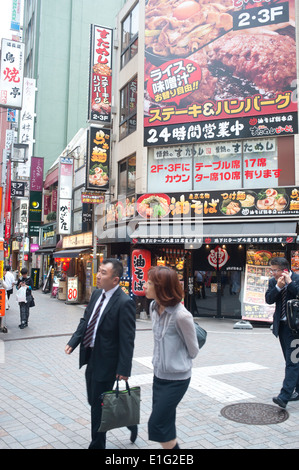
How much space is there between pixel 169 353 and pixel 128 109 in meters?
15.7

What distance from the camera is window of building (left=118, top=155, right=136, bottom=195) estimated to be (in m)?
16.9

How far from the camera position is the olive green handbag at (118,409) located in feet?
11.7

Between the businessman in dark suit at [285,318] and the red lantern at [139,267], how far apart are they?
9.81 meters

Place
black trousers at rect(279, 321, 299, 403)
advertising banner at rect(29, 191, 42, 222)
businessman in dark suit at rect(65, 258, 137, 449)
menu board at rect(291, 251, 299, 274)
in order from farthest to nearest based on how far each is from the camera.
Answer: advertising banner at rect(29, 191, 42, 222) → menu board at rect(291, 251, 299, 274) → black trousers at rect(279, 321, 299, 403) → businessman in dark suit at rect(65, 258, 137, 449)

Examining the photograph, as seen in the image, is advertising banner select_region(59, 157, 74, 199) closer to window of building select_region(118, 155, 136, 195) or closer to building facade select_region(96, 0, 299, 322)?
window of building select_region(118, 155, 136, 195)

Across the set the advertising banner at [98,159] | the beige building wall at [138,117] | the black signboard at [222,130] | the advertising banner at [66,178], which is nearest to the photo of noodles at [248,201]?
the black signboard at [222,130]

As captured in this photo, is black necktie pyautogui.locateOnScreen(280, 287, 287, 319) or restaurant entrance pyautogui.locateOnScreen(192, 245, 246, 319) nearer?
black necktie pyautogui.locateOnScreen(280, 287, 287, 319)

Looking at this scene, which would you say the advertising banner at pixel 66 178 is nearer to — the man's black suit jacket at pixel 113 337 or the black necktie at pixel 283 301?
the black necktie at pixel 283 301

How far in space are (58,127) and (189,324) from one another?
1584 inches

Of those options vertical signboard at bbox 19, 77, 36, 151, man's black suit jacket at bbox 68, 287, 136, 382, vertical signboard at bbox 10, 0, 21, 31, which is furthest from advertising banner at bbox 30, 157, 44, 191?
man's black suit jacket at bbox 68, 287, 136, 382

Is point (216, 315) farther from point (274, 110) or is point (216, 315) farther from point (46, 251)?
point (46, 251)

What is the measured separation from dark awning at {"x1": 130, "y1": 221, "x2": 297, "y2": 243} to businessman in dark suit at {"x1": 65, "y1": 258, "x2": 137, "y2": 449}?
9.50 metres
